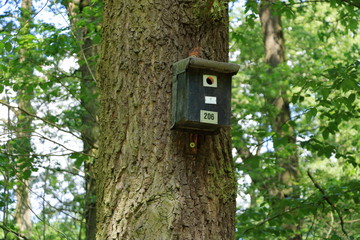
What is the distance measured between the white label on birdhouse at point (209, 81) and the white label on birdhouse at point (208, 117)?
0.12 metres

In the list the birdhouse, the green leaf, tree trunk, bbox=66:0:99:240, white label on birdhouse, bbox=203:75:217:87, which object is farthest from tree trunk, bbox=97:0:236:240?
tree trunk, bbox=66:0:99:240

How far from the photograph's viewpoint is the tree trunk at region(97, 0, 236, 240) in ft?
6.46

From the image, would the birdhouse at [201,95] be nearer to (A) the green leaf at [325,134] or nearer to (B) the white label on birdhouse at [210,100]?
(B) the white label on birdhouse at [210,100]

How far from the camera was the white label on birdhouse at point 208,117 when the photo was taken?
6.64ft

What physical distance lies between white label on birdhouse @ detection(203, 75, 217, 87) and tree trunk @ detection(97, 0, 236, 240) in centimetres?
17

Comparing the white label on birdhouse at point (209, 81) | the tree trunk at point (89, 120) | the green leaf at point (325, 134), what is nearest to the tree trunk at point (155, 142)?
the white label on birdhouse at point (209, 81)

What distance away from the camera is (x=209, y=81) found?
2.08 meters

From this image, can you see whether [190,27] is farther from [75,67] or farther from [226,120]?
[75,67]

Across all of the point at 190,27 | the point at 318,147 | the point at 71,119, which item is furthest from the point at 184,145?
the point at 71,119

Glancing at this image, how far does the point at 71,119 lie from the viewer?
233 inches

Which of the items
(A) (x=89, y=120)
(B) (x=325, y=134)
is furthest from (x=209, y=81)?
(A) (x=89, y=120)

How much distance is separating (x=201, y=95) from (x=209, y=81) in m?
0.08

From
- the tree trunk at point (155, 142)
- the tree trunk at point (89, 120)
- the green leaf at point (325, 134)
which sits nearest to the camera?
the tree trunk at point (155, 142)

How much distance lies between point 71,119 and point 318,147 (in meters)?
3.03
